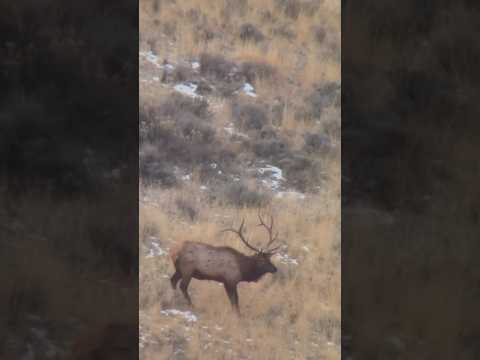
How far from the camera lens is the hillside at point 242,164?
3479mm

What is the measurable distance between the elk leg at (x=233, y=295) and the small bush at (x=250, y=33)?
4.12 feet

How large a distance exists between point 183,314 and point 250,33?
1.46 m

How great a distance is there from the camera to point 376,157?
11.5ft

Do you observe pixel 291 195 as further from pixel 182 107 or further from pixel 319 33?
pixel 319 33

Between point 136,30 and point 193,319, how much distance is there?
148cm

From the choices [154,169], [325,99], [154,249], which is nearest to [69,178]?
[154,169]

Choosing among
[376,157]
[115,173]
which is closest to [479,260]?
[376,157]

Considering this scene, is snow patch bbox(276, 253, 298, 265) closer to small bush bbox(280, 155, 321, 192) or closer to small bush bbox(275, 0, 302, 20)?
small bush bbox(280, 155, 321, 192)

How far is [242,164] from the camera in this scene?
3.53m

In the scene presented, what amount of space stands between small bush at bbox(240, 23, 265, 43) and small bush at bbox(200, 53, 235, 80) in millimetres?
153

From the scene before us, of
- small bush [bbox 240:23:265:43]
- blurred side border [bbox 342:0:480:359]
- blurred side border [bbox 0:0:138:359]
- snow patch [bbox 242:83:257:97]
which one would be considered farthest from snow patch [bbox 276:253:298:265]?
small bush [bbox 240:23:265:43]

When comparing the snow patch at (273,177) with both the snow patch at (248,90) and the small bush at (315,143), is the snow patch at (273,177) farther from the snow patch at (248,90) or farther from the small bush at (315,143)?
the snow patch at (248,90)

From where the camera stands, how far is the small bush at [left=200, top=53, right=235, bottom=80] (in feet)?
11.6

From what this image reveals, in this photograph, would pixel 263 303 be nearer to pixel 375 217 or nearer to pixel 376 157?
pixel 375 217
